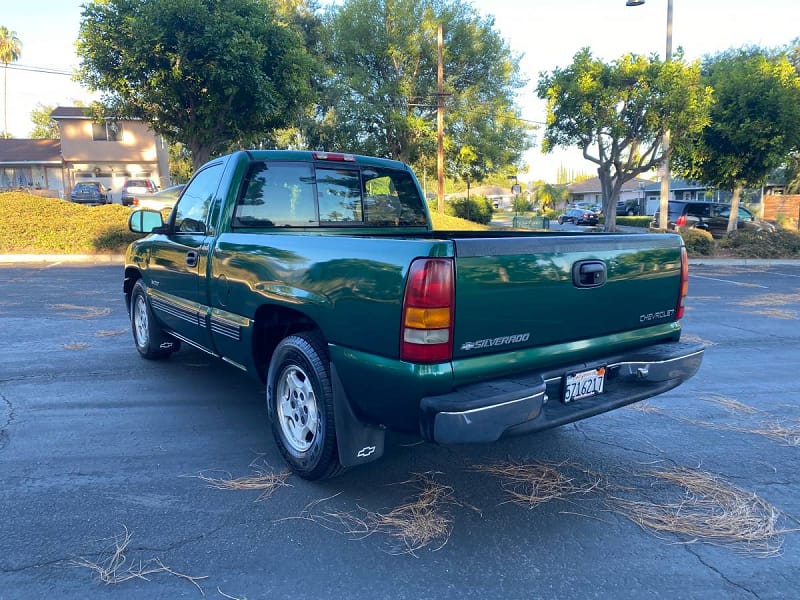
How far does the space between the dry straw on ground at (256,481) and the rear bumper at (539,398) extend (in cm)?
119

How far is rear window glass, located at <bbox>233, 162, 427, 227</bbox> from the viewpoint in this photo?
4477 mm

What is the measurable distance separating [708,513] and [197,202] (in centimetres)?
418

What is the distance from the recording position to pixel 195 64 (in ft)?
54.8

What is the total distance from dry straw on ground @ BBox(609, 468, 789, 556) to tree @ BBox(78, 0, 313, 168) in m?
16.1

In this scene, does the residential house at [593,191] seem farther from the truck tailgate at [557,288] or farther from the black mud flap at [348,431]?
the black mud flap at [348,431]

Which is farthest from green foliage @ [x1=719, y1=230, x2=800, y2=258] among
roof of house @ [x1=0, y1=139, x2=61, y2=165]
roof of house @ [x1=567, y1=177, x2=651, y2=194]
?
roof of house @ [x1=567, y1=177, x2=651, y2=194]

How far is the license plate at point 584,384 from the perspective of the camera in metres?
3.27

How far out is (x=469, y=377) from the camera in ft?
9.59

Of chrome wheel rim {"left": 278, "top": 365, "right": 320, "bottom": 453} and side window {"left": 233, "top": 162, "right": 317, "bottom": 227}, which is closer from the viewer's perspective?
chrome wheel rim {"left": 278, "top": 365, "right": 320, "bottom": 453}

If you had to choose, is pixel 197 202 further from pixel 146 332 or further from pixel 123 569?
pixel 123 569

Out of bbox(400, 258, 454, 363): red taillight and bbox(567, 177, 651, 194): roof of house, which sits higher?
bbox(567, 177, 651, 194): roof of house

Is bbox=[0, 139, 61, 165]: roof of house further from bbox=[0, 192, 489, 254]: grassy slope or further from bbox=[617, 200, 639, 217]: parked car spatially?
bbox=[617, 200, 639, 217]: parked car

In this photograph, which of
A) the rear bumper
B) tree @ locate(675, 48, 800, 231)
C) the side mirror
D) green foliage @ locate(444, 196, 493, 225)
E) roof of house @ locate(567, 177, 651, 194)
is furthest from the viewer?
roof of house @ locate(567, 177, 651, 194)

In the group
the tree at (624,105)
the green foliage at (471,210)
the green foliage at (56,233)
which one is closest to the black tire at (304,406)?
the green foliage at (56,233)
